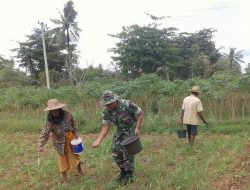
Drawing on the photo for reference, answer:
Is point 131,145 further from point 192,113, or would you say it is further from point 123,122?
point 192,113

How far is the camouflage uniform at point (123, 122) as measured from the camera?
586 centimetres

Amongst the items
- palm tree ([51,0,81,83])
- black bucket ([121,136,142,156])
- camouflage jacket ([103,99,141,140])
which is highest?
palm tree ([51,0,81,83])

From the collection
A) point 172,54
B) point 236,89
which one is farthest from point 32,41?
point 236,89

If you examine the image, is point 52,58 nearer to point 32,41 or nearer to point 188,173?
point 32,41

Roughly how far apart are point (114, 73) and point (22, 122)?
20787 millimetres

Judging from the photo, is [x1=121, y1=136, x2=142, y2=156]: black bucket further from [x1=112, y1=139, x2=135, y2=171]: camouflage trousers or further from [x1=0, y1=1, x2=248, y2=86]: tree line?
[x1=0, y1=1, x2=248, y2=86]: tree line

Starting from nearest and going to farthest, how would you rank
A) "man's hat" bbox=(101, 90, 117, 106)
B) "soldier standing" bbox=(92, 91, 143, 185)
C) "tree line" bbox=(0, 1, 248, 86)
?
"man's hat" bbox=(101, 90, 117, 106), "soldier standing" bbox=(92, 91, 143, 185), "tree line" bbox=(0, 1, 248, 86)

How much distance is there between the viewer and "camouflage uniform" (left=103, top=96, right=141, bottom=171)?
5.86m

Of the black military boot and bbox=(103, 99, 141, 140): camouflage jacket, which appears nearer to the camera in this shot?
bbox=(103, 99, 141, 140): camouflage jacket

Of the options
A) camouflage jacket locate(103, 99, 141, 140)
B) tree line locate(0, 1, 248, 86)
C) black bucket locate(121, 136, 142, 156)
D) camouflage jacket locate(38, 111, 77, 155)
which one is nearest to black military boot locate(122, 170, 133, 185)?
black bucket locate(121, 136, 142, 156)

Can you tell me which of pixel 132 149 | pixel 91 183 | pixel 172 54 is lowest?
pixel 91 183

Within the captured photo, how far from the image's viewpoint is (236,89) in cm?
1401

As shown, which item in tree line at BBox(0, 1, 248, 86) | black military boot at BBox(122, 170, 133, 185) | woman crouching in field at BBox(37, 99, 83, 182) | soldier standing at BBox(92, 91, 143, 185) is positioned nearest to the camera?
soldier standing at BBox(92, 91, 143, 185)

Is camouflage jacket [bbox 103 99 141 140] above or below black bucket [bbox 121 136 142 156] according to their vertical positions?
above
